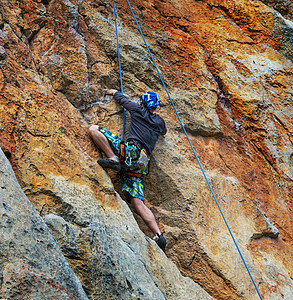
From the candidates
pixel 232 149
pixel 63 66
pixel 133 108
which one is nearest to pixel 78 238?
pixel 133 108

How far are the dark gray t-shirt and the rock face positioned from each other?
39 centimetres

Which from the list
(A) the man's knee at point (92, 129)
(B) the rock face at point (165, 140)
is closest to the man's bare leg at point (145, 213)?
(B) the rock face at point (165, 140)

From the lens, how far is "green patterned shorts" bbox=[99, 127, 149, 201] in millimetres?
4969

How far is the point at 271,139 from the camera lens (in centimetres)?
702

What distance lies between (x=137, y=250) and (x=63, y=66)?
2.98 metres

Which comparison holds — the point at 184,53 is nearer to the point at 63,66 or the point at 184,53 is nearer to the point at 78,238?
the point at 63,66

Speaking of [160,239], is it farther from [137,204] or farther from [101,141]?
[101,141]

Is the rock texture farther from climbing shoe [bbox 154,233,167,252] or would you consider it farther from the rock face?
climbing shoe [bbox 154,233,167,252]

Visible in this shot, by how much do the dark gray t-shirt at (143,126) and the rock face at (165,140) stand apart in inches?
15.3

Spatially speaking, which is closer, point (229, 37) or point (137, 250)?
point (137, 250)

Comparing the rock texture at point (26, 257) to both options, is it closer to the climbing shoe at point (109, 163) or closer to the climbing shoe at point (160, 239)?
the climbing shoe at point (109, 163)

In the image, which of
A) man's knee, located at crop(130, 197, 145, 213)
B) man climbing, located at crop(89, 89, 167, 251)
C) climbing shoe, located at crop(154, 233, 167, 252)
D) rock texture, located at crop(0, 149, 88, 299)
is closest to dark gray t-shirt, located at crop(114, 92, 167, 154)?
man climbing, located at crop(89, 89, 167, 251)

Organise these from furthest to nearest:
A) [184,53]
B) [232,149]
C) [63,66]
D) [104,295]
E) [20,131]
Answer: [184,53]
[232,149]
[63,66]
[20,131]
[104,295]

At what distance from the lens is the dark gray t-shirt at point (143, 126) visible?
5.26m
